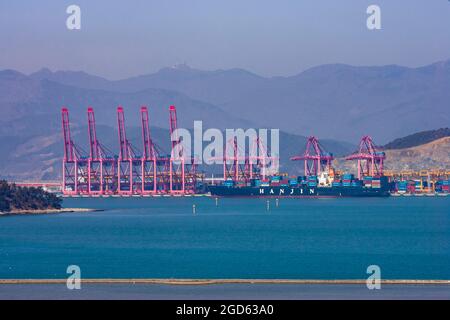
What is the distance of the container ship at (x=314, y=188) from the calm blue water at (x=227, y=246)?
63116 millimetres

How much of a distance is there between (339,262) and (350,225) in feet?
137

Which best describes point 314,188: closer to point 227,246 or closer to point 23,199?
point 23,199

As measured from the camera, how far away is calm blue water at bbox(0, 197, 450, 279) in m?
54.5

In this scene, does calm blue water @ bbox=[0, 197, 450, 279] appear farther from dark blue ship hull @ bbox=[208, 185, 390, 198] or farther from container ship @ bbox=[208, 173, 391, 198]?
dark blue ship hull @ bbox=[208, 185, 390, 198]

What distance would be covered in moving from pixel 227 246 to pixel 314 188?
117m

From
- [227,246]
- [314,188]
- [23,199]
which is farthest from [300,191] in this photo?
[227,246]

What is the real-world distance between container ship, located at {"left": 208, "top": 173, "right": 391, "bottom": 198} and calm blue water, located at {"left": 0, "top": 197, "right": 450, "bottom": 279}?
63.1 metres

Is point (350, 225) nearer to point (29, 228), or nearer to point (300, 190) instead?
point (29, 228)

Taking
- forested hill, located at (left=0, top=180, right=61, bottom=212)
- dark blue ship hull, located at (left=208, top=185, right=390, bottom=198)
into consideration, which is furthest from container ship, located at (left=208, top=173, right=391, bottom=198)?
forested hill, located at (left=0, top=180, right=61, bottom=212)

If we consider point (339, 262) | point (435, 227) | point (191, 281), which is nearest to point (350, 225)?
point (435, 227)

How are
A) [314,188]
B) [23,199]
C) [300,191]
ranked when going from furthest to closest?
[314,188] → [300,191] → [23,199]

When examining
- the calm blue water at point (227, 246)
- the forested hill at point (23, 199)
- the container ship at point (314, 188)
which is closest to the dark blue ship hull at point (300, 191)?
the container ship at point (314, 188)

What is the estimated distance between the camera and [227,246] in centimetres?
7331
